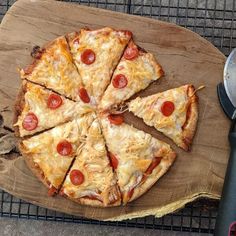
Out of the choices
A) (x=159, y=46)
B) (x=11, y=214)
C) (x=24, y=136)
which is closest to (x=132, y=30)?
(x=159, y=46)

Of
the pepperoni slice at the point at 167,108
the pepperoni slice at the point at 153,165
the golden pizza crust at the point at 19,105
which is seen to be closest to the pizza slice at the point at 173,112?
the pepperoni slice at the point at 167,108

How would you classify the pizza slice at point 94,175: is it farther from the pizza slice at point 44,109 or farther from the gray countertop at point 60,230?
the gray countertop at point 60,230

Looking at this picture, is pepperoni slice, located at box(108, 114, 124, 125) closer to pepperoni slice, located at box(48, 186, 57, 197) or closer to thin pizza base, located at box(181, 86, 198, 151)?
thin pizza base, located at box(181, 86, 198, 151)

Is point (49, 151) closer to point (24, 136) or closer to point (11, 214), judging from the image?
point (24, 136)

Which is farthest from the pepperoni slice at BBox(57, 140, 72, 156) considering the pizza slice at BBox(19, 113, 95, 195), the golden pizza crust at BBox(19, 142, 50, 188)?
the golden pizza crust at BBox(19, 142, 50, 188)

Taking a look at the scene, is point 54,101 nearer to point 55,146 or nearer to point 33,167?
point 55,146

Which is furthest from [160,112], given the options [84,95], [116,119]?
[84,95]
